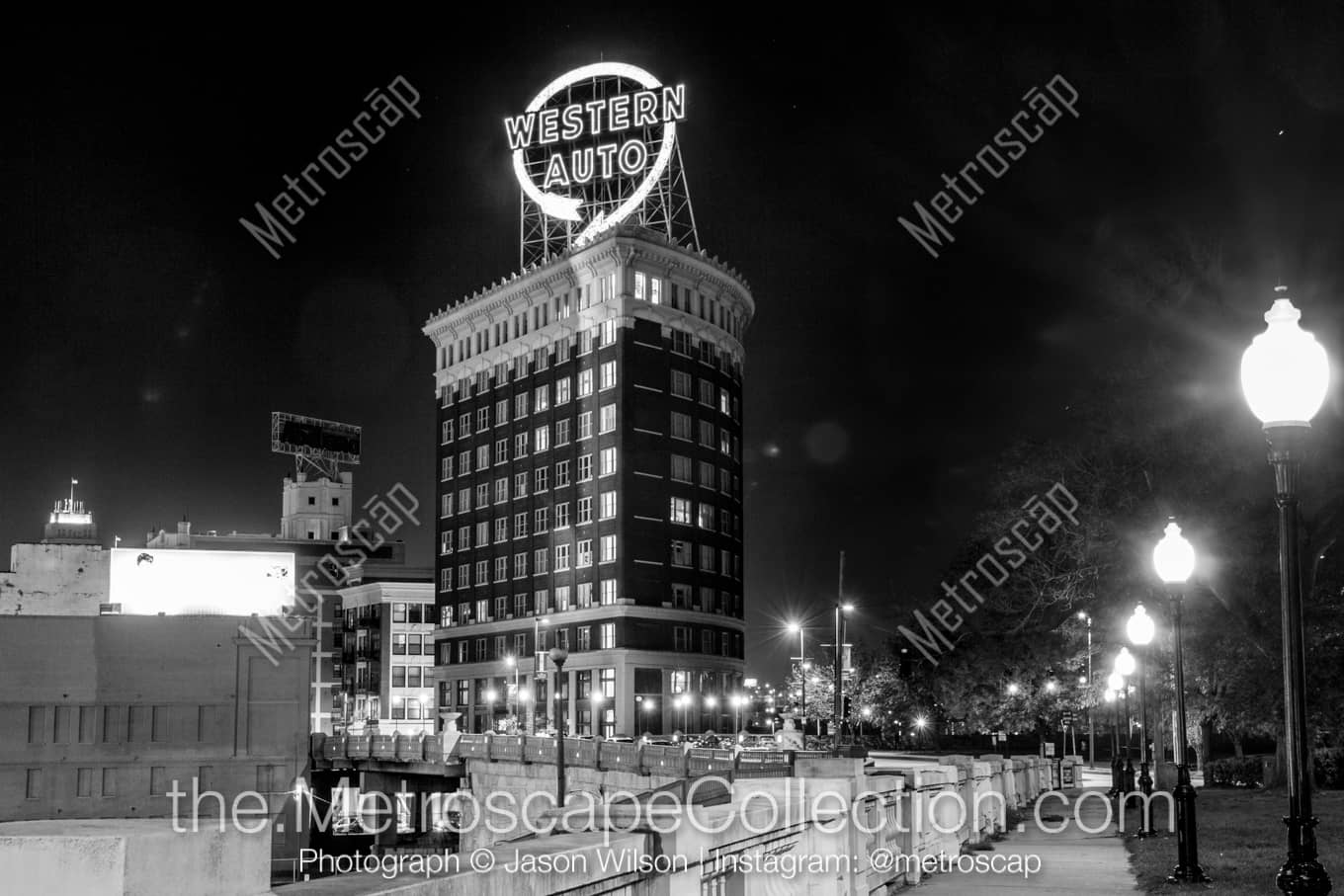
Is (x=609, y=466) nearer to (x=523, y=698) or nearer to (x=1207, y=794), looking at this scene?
(x=523, y=698)

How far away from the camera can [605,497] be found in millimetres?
103688

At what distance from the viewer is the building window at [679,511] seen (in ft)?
343

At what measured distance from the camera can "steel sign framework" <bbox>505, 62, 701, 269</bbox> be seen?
347ft

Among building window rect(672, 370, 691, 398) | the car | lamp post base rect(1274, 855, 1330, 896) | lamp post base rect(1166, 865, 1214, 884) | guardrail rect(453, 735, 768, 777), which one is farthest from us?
building window rect(672, 370, 691, 398)

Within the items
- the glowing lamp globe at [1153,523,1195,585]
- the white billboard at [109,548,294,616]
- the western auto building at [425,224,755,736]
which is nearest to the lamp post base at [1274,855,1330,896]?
the glowing lamp globe at [1153,523,1195,585]

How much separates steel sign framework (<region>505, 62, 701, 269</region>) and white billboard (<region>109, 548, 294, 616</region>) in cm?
3559

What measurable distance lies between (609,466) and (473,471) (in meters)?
20.2

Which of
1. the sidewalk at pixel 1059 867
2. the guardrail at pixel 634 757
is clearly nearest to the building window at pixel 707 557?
the guardrail at pixel 634 757

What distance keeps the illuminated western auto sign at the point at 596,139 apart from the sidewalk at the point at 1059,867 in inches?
3262

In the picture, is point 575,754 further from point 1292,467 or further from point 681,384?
point 681,384

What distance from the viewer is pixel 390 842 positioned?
3219 inches

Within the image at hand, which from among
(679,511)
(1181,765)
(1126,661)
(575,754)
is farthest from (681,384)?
(1181,765)

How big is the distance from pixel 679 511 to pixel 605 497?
239 inches

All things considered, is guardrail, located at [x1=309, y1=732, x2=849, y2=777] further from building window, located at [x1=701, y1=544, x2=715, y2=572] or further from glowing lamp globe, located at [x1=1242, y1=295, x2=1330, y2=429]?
building window, located at [x1=701, y1=544, x2=715, y2=572]
